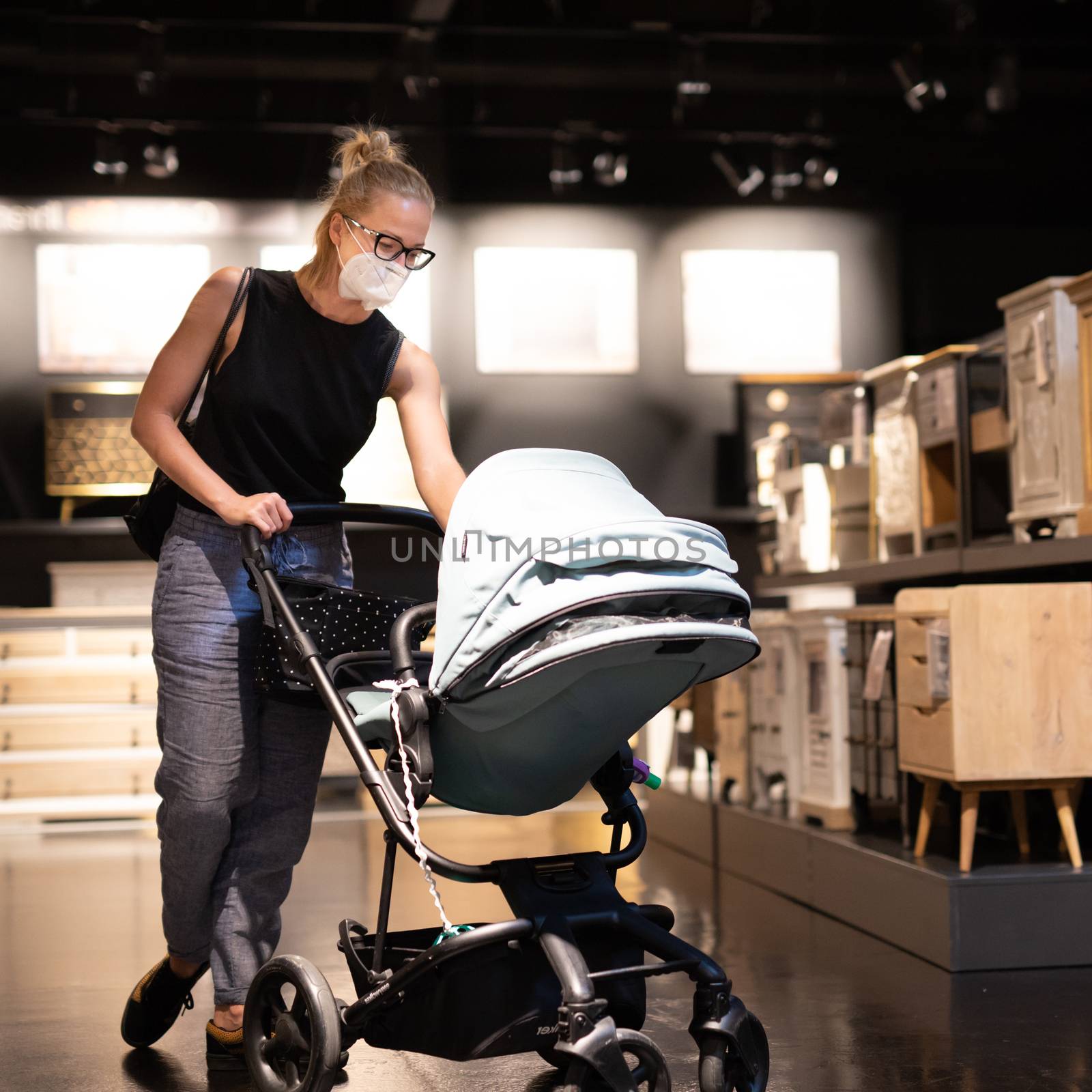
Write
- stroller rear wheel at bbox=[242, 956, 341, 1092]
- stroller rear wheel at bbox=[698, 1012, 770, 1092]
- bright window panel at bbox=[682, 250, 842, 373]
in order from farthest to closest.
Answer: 1. bright window panel at bbox=[682, 250, 842, 373]
2. stroller rear wheel at bbox=[242, 956, 341, 1092]
3. stroller rear wheel at bbox=[698, 1012, 770, 1092]

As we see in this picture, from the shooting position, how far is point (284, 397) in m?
2.42

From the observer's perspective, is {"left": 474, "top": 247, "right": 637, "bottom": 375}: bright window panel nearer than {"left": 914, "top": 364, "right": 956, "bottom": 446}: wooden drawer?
No

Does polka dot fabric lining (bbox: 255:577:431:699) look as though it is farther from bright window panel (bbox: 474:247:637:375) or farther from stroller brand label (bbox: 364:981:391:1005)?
bright window panel (bbox: 474:247:637:375)

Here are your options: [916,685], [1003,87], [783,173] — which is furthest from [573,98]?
[916,685]

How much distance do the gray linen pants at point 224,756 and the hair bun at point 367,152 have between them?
25.4 inches

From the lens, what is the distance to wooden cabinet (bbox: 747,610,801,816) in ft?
15.3

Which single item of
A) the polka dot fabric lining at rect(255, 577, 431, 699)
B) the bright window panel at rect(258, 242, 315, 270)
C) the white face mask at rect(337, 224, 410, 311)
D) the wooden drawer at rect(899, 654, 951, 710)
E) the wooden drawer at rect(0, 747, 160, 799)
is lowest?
the wooden drawer at rect(0, 747, 160, 799)

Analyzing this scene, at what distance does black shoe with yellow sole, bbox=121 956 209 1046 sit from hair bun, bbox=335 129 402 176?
1448mm

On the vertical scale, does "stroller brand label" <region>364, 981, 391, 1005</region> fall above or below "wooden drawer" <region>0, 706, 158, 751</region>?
above

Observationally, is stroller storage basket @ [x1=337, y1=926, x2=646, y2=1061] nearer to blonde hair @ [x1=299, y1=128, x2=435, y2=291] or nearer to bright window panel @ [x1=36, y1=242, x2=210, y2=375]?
blonde hair @ [x1=299, y1=128, x2=435, y2=291]

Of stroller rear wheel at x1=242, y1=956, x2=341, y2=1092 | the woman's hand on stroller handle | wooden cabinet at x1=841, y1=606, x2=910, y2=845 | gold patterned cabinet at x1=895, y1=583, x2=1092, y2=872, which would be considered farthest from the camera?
wooden cabinet at x1=841, y1=606, x2=910, y2=845

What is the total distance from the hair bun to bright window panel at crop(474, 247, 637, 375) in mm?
6094

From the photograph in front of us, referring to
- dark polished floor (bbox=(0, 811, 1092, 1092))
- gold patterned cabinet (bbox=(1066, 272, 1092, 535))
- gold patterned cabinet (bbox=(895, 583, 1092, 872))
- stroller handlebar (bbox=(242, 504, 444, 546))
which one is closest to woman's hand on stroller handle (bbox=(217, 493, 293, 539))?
stroller handlebar (bbox=(242, 504, 444, 546))

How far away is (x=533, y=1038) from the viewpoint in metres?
1.94
